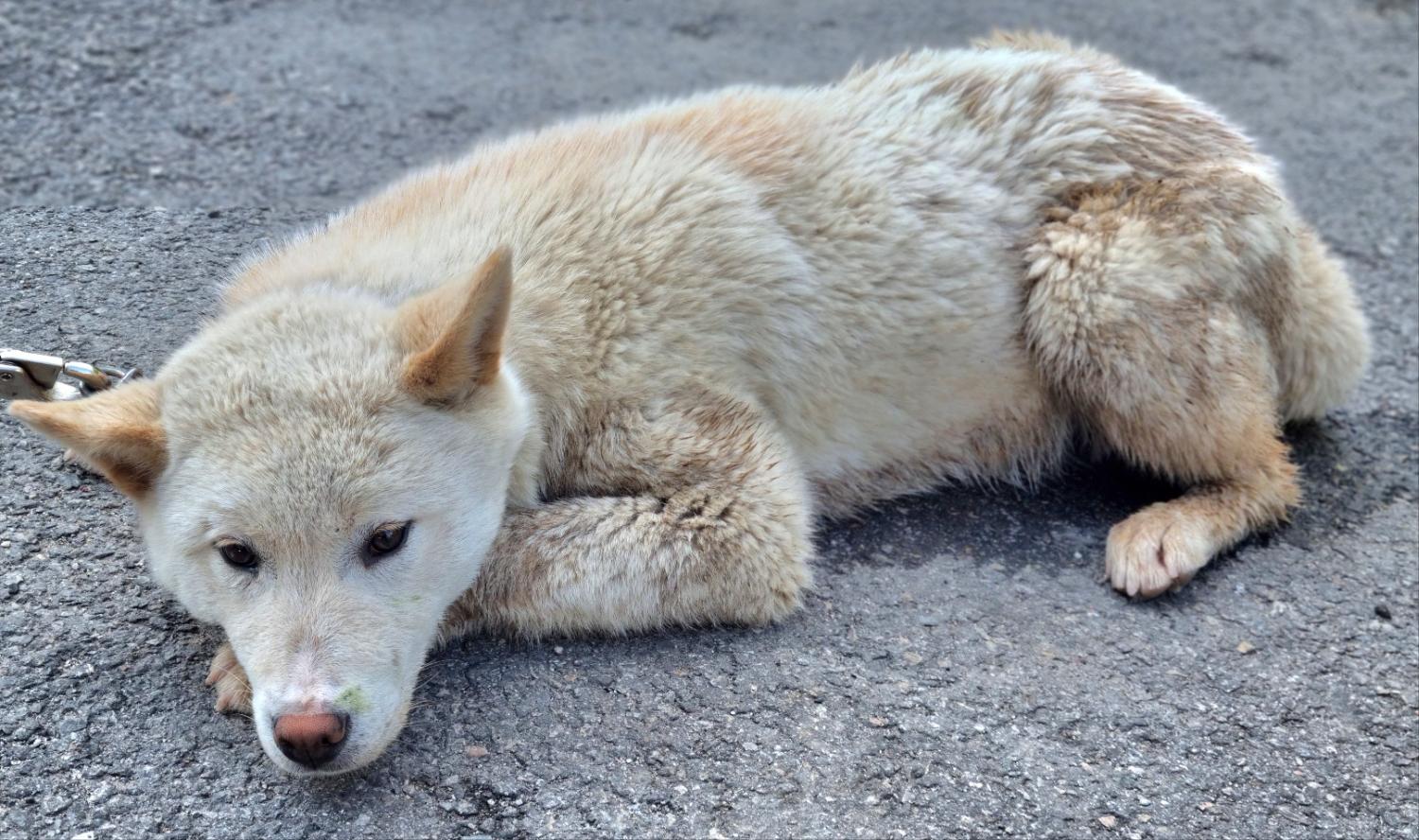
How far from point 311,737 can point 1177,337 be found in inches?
125

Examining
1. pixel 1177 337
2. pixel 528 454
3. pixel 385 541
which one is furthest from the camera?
pixel 1177 337

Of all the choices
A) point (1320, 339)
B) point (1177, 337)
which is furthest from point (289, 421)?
point (1320, 339)

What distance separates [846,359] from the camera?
4.24 metres

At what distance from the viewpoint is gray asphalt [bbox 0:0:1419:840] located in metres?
3.07

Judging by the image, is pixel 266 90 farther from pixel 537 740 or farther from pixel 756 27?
pixel 537 740

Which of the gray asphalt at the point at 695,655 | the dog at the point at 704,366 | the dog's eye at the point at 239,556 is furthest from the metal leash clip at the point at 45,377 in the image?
the dog's eye at the point at 239,556

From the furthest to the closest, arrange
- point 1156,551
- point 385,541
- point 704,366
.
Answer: point 1156,551, point 704,366, point 385,541

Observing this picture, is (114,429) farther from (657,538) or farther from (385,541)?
(657,538)

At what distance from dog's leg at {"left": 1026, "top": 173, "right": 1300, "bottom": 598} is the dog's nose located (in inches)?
104

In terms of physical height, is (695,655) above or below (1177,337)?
below

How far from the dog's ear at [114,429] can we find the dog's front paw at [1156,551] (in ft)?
10.1

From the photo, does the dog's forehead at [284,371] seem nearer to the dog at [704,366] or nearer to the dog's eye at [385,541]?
the dog at [704,366]

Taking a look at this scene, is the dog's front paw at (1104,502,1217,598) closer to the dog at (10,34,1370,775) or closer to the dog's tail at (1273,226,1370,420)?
the dog at (10,34,1370,775)

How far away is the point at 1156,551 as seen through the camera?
4.19 m
